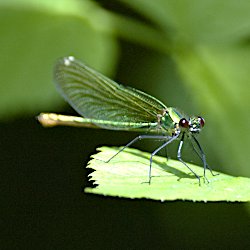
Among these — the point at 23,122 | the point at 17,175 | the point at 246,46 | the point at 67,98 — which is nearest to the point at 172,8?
the point at 246,46

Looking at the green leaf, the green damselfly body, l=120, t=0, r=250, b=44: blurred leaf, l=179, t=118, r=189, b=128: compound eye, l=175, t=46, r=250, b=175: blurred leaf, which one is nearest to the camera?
the green leaf

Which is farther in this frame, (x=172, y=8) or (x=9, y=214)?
(x=9, y=214)

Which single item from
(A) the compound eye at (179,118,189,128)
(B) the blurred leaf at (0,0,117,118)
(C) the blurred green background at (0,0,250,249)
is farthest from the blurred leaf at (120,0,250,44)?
(A) the compound eye at (179,118,189,128)

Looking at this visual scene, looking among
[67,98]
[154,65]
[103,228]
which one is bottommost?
[103,228]

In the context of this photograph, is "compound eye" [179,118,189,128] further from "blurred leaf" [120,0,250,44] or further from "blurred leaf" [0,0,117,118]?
"blurred leaf" [0,0,117,118]

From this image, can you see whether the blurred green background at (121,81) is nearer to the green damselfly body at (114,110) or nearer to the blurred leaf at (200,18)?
the blurred leaf at (200,18)

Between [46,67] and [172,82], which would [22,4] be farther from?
[172,82]

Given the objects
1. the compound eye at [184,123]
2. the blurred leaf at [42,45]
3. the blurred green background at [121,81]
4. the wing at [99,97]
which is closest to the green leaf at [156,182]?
the compound eye at [184,123]
